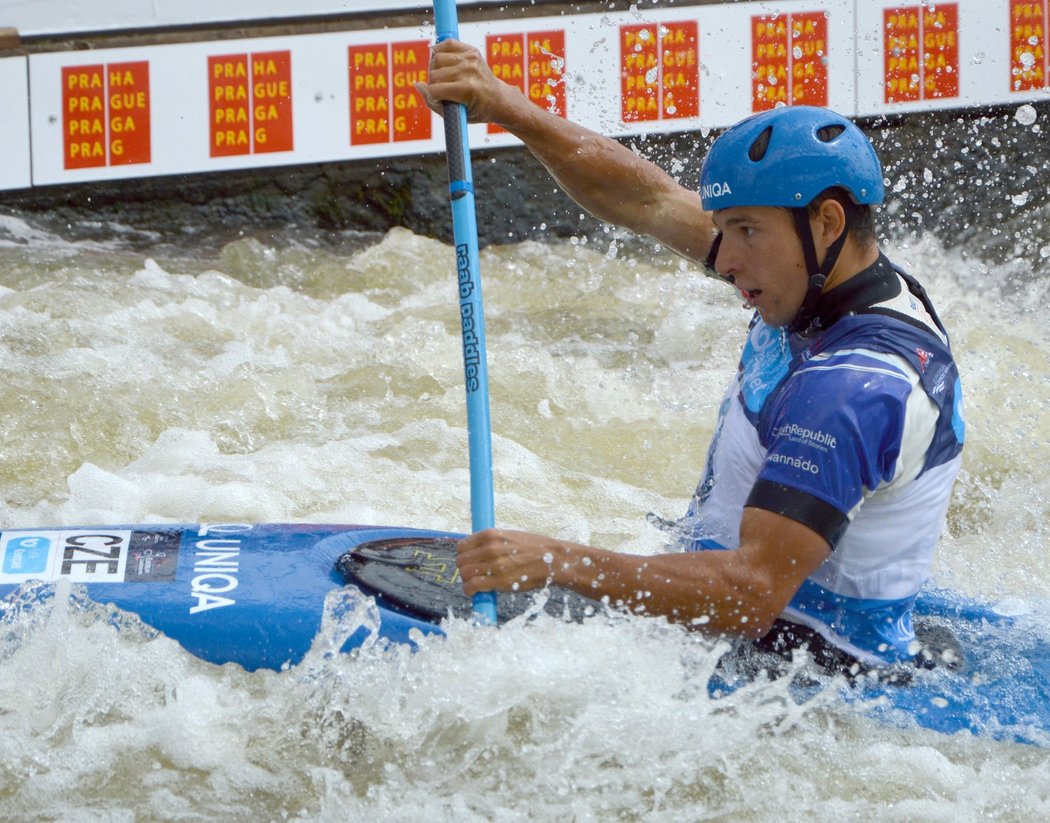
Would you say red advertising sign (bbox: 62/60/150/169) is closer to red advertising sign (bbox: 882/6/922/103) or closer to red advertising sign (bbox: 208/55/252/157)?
red advertising sign (bbox: 208/55/252/157)

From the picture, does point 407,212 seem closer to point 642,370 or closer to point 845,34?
point 642,370

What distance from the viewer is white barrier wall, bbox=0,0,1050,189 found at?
612 centimetres

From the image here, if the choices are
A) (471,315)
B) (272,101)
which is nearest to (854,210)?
(471,315)

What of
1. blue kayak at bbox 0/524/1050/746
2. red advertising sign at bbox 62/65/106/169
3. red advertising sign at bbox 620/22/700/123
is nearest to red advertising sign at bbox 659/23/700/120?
red advertising sign at bbox 620/22/700/123

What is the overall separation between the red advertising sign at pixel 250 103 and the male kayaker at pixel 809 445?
13.7 feet

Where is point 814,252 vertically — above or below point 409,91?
below

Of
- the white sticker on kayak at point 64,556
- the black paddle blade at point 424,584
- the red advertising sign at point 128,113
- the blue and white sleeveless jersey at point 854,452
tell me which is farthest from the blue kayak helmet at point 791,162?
the red advertising sign at point 128,113

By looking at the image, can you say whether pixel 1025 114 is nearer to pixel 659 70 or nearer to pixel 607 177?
pixel 659 70

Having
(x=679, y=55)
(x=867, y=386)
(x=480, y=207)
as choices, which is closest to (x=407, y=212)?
(x=480, y=207)

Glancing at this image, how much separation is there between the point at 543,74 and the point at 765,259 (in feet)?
13.5

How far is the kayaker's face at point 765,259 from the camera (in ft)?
7.46

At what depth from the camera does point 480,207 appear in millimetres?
6617

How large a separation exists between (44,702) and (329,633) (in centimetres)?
55

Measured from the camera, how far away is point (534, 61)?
20.3 feet
